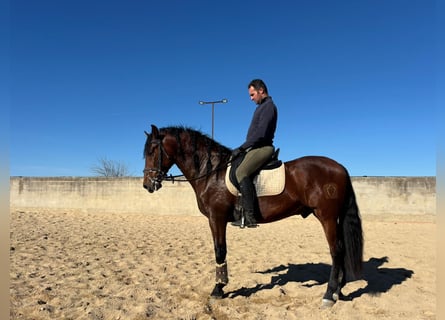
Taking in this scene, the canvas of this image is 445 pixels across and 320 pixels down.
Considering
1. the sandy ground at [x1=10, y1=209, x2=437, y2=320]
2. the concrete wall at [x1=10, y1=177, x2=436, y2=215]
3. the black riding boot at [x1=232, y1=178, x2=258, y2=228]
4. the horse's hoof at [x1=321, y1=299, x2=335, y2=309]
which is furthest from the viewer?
the concrete wall at [x1=10, y1=177, x2=436, y2=215]

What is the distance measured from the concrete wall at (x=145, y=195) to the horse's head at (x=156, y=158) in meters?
11.7

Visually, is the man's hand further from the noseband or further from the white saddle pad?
the noseband

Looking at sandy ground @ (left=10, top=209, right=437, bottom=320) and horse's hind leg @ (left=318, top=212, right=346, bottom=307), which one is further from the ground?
horse's hind leg @ (left=318, top=212, right=346, bottom=307)

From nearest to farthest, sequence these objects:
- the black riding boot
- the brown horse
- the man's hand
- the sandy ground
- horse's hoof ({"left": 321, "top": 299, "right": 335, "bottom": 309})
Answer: the sandy ground
horse's hoof ({"left": 321, "top": 299, "right": 335, "bottom": 309})
the black riding boot
the brown horse
the man's hand

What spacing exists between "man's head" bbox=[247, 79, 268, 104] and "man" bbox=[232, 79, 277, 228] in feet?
0.28

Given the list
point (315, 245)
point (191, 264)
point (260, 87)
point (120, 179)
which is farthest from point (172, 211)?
point (260, 87)

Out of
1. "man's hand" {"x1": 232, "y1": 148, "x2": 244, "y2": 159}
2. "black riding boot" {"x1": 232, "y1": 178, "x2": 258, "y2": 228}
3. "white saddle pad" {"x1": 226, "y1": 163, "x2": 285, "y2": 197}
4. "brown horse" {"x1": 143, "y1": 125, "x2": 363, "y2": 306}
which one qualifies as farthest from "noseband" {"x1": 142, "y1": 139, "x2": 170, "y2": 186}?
"white saddle pad" {"x1": 226, "y1": 163, "x2": 285, "y2": 197}

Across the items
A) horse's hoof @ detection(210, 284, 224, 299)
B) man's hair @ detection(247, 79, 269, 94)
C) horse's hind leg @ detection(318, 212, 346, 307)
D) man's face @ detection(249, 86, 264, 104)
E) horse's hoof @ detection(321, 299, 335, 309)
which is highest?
man's hair @ detection(247, 79, 269, 94)

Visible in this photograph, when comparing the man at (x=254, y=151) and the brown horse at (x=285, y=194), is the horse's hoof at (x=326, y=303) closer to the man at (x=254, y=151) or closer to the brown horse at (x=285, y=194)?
the brown horse at (x=285, y=194)

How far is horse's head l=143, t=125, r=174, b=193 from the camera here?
457cm

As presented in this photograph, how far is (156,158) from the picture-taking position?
4.62m

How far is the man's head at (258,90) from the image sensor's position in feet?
14.7

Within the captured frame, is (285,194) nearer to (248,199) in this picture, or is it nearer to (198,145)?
(248,199)

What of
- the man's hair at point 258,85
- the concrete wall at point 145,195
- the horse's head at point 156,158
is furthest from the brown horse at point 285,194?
the concrete wall at point 145,195
